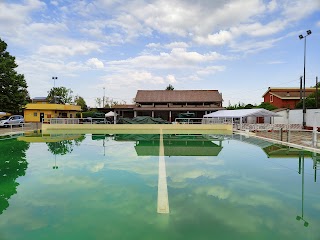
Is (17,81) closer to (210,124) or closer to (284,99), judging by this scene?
(210,124)

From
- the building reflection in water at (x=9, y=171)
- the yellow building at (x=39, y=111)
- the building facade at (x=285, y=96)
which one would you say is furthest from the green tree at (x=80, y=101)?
the building reflection in water at (x=9, y=171)

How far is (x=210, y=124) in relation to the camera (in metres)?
27.1

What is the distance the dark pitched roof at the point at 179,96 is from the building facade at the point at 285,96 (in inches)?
366

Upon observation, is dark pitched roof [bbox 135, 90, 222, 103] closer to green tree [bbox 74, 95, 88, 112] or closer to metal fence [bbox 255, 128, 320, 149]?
metal fence [bbox 255, 128, 320, 149]

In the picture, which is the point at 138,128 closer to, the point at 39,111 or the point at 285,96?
the point at 39,111

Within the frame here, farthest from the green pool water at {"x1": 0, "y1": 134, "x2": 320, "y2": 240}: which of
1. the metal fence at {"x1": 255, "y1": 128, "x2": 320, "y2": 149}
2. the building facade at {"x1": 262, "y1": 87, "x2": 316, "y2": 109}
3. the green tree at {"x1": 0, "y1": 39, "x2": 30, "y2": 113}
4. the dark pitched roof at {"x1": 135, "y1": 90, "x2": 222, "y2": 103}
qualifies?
the building facade at {"x1": 262, "y1": 87, "x2": 316, "y2": 109}

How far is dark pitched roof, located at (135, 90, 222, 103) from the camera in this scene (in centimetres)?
4131

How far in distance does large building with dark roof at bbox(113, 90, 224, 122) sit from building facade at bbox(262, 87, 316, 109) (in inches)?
363

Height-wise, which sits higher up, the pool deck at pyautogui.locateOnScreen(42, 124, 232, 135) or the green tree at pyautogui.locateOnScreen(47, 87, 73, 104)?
the green tree at pyautogui.locateOnScreen(47, 87, 73, 104)

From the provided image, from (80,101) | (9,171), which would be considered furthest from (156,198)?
(80,101)

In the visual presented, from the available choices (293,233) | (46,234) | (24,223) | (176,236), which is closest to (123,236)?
(176,236)

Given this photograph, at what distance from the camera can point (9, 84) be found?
3006 cm

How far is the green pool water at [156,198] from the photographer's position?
14.4 feet

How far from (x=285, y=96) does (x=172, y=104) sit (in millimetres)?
18494
